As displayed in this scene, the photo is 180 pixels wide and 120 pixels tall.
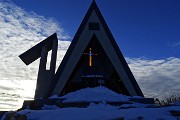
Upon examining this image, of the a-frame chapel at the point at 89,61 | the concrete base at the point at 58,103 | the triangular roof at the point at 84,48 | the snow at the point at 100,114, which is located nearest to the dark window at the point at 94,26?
the a-frame chapel at the point at 89,61

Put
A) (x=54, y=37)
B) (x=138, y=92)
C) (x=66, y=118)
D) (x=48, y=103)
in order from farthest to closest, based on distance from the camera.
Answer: (x=54, y=37)
(x=138, y=92)
(x=48, y=103)
(x=66, y=118)

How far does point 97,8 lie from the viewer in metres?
17.8

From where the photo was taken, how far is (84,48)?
1711cm

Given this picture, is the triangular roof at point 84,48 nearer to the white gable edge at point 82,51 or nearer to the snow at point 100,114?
the white gable edge at point 82,51

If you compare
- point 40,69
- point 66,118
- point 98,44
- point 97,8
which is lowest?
point 66,118

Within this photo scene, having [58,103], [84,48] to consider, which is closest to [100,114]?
[58,103]

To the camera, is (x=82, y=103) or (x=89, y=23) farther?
(x=89, y=23)

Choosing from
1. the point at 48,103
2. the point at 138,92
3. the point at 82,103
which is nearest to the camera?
the point at 82,103

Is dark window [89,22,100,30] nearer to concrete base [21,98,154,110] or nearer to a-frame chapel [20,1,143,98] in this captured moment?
a-frame chapel [20,1,143,98]

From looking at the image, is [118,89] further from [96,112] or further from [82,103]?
[96,112]

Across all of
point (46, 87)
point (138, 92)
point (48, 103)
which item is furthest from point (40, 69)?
point (138, 92)

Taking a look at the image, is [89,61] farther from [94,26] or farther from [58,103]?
[58,103]

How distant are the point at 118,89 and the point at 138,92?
2207 millimetres

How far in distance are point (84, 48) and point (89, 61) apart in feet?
3.42
